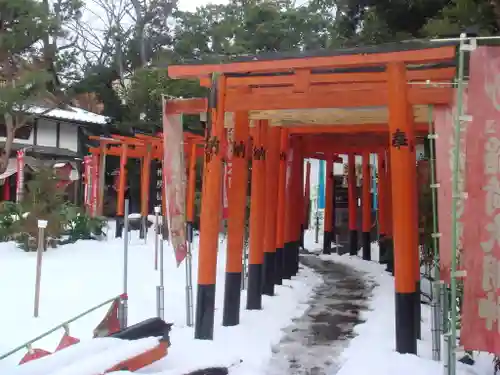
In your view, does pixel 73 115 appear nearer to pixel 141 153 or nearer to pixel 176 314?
pixel 141 153

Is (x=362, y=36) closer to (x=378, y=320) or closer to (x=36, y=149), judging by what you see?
(x=378, y=320)

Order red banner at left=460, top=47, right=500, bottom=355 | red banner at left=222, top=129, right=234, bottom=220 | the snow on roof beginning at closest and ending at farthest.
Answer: red banner at left=460, top=47, right=500, bottom=355
red banner at left=222, top=129, right=234, bottom=220
the snow on roof

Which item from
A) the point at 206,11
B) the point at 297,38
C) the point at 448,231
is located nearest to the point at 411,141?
the point at 448,231

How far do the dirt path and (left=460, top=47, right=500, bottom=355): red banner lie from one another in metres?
2.18

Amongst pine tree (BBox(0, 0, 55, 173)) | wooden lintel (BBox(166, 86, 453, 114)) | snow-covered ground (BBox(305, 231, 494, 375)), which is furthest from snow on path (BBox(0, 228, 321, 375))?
pine tree (BBox(0, 0, 55, 173))

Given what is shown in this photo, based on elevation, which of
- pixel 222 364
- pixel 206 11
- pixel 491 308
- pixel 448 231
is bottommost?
pixel 222 364

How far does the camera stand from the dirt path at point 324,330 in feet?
20.3

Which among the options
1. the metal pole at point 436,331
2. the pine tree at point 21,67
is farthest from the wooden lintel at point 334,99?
the pine tree at point 21,67

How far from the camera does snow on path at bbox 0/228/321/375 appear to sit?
6047 millimetres

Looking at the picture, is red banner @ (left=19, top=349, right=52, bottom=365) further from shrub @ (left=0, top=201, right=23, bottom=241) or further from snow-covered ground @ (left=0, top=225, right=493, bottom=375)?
shrub @ (left=0, top=201, right=23, bottom=241)

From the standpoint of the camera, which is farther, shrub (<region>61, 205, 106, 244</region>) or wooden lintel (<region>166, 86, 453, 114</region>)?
shrub (<region>61, 205, 106, 244</region>)

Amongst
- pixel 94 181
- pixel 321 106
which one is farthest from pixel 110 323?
pixel 94 181

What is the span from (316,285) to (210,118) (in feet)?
19.0

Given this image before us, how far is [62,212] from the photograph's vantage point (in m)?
14.2
